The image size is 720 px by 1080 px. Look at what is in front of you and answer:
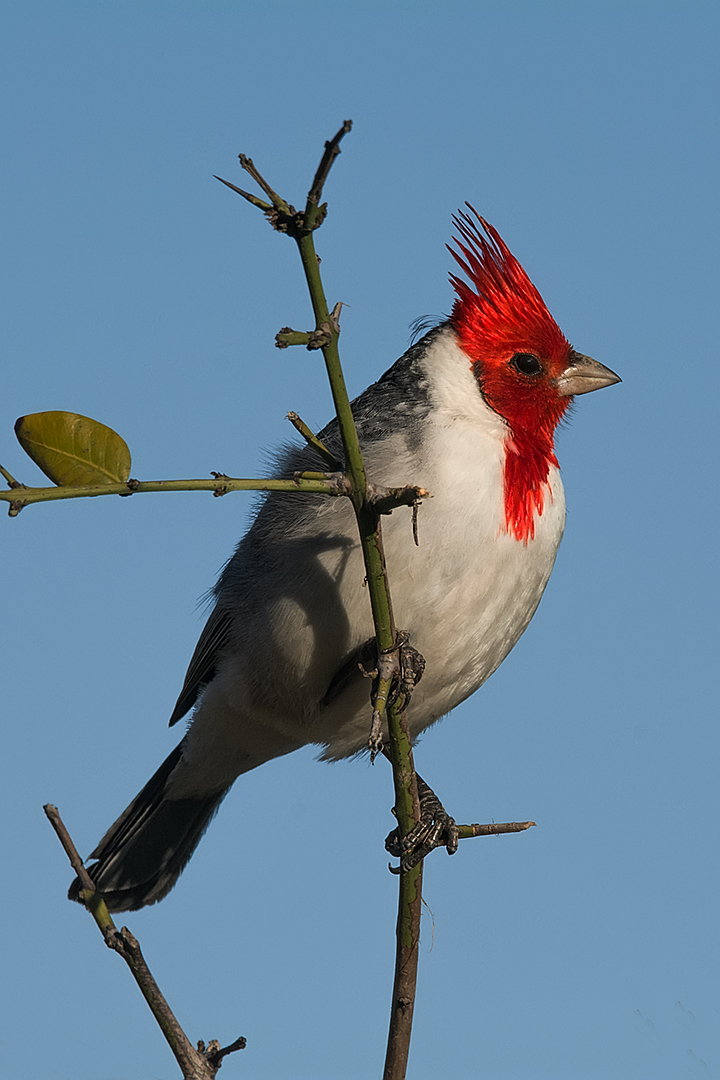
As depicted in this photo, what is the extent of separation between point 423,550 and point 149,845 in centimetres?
273

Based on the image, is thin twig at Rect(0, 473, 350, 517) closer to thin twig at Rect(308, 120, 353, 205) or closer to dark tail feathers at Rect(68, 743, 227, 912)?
thin twig at Rect(308, 120, 353, 205)

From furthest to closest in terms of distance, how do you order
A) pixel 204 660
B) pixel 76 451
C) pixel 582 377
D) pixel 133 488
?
pixel 204 660 < pixel 582 377 < pixel 76 451 < pixel 133 488

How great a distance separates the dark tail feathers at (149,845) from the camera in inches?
227

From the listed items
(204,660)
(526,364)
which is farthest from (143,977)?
(526,364)

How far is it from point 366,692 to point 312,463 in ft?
3.24

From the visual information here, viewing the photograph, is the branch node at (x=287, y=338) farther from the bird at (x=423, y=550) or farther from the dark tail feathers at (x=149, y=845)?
the dark tail feathers at (x=149, y=845)

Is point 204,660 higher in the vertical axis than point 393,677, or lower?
higher

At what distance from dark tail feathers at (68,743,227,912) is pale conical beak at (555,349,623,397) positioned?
267 centimetres

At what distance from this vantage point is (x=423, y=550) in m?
4.04

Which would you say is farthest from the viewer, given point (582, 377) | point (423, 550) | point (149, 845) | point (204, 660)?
point (149, 845)

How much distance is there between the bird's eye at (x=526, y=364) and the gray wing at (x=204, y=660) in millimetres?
1696

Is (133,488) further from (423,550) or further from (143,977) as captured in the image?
(423,550)

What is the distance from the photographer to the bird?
416 centimetres

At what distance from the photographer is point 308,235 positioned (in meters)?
2.07
